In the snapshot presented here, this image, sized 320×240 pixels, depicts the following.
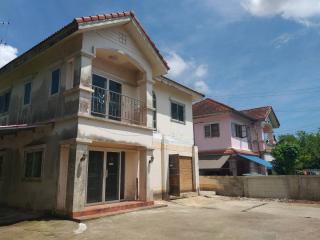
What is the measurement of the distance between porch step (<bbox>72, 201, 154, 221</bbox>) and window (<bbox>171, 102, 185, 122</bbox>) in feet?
21.0

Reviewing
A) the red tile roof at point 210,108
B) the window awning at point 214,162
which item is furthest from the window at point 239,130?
the window awning at point 214,162

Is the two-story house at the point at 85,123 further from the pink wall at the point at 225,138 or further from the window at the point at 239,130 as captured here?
the window at the point at 239,130

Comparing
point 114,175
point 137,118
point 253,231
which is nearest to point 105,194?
point 114,175

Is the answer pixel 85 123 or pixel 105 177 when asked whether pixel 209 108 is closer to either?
pixel 105 177

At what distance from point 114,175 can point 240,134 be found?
52.2 ft

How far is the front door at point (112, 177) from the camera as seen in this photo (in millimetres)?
12328

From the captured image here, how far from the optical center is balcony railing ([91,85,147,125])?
1217cm

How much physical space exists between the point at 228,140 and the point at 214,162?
Answer: 2201mm

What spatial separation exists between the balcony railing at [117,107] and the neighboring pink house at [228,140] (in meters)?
11.9

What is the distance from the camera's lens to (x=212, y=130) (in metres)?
25.0

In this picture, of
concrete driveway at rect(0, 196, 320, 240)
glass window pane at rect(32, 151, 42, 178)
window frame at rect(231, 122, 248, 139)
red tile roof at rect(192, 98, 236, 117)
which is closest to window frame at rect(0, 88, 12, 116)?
glass window pane at rect(32, 151, 42, 178)

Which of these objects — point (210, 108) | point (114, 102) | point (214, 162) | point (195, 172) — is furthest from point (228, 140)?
point (114, 102)

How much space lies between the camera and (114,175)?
502 inches

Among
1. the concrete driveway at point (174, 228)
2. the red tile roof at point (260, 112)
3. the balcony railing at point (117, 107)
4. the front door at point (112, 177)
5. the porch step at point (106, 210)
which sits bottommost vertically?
the concrete driveway at point (174, 228)
